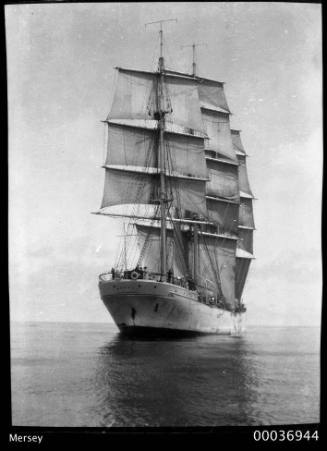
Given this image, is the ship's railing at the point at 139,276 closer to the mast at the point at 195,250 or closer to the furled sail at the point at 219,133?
the mast at the point at 195,250

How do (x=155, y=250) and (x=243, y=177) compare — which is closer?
(x=155, y=250)

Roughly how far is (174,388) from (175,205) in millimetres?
17888

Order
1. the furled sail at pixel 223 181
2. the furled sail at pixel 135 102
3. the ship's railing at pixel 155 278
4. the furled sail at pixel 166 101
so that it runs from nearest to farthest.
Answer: the furled sail at pixel 135 102, the furled sail at pixel 166 101, the ship's railing at pixel 155 278, the furled sail at pixel 223 181

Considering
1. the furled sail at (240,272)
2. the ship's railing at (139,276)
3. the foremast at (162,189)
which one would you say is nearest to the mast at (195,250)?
the ship's railing at (139,276)

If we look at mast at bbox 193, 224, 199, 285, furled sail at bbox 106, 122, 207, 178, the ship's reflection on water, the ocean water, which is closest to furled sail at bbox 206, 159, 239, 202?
mast at bbox 193, 224, 199, 285

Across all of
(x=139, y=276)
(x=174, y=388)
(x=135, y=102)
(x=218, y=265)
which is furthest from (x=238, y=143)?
(x=174, y=388)

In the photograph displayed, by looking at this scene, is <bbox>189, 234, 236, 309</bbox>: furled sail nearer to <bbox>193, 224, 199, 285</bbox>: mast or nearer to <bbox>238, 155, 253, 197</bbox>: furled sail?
<bbox>193, 224, 199, 285</bbox>: mast

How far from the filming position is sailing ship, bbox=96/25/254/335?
24.1 meters

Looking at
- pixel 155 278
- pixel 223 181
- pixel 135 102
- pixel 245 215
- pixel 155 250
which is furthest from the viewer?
pixel 245 215

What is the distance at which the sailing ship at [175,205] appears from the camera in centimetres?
2412

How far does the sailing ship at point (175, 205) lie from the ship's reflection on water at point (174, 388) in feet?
18.4

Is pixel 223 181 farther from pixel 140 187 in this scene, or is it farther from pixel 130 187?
pixel 130 187

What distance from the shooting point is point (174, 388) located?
1178 cm
